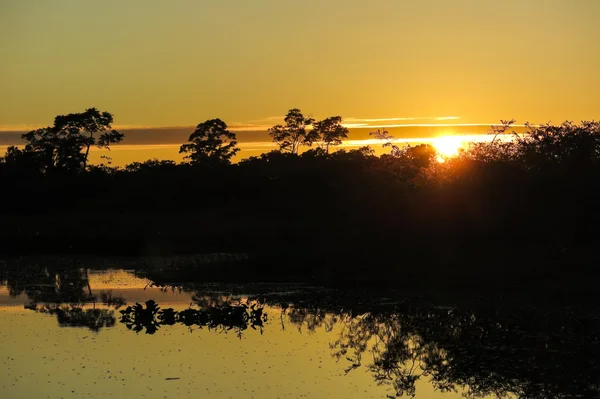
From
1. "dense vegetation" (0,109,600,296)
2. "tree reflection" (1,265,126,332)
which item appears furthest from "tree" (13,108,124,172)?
"tree reflection" (1,265,126,332)

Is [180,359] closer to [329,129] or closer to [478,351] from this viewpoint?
[478,351]

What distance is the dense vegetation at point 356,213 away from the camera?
113ft

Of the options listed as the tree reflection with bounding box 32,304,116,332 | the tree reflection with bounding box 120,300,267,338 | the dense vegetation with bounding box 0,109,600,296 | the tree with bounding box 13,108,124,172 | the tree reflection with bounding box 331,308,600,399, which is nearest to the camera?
the tree reflection with bounding box 331,308,600,399

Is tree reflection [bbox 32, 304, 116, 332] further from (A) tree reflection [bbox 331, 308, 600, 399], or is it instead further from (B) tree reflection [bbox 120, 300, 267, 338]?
(A) tree reflection [bbox 331, 308, 600, 399]

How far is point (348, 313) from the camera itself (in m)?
25.0

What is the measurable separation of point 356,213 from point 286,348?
2246 cm

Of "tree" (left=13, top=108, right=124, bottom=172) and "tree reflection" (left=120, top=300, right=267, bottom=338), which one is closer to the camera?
"tree reflection" (left=120, top=300, right=267, bottom=338)

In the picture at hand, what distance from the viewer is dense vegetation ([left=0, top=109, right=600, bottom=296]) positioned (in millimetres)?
34438

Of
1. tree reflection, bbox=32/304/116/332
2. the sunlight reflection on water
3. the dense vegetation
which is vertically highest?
the dense vegetation

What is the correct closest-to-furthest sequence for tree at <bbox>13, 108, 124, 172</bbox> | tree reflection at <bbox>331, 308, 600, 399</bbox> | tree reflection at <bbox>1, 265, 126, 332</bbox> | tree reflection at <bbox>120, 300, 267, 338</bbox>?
tree reflection at <bbox>331, 308, 600, 399</bbox> < tree reflection at <bbox>120, 300, 267, 338</bbox> < tree reflection at <bbox>1, 265, 126, 332</bbox> < tree at <bbox>13, 108, 124, 172</bbox>

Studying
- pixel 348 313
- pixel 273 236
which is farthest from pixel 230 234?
pixel 348 313

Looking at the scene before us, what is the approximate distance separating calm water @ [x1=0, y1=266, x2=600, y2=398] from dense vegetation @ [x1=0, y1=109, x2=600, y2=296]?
23.6 feet

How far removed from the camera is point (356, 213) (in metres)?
42.4

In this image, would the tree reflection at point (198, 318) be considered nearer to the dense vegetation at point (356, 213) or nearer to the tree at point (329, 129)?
the dense vegetation at point (356, 213)
